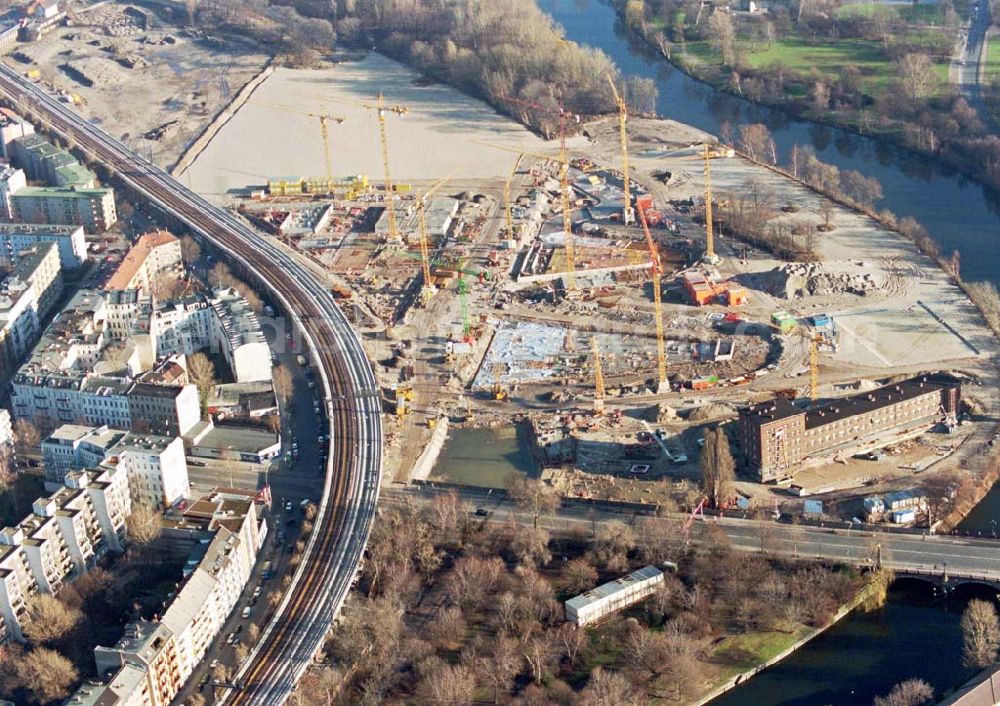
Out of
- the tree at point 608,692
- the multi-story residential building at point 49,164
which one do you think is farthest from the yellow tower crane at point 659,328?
the multi-story residential building at point 49,164

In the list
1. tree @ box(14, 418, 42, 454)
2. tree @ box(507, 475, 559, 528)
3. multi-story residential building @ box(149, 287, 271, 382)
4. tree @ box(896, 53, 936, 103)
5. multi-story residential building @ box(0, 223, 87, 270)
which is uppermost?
tree @ box(896, 53, 936, 103)

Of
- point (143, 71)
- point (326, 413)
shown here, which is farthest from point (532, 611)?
point (143, 71)

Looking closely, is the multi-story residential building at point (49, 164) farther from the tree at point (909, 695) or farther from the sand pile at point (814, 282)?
the tree at point (909, 695)

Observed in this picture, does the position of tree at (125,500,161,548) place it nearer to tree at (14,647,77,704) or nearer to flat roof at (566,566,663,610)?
tree at (14,647,77,704)

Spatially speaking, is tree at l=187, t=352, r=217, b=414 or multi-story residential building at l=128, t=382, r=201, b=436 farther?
tree at l=187, t=352, r=217, b=414

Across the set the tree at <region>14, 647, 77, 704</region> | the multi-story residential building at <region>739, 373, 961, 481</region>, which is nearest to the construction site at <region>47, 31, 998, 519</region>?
the multi-story residential building at <region>739, 373, 961, 481</region>

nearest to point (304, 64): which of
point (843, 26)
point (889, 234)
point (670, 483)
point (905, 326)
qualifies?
point (843, 26)

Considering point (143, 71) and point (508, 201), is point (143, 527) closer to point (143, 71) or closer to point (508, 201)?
point (508, 201)
